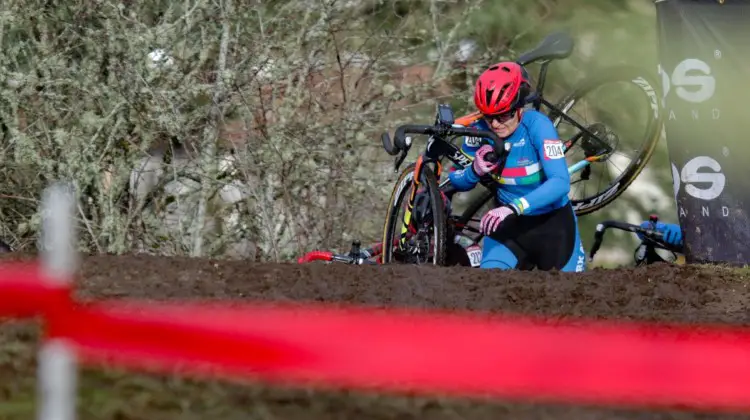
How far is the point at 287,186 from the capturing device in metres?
10.3

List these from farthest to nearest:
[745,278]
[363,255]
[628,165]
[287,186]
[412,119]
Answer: [412,119] → [287,186] → [628,165] → [363,255] → [745,278]

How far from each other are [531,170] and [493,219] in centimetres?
61

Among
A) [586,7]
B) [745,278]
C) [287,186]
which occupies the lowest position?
[745,278]

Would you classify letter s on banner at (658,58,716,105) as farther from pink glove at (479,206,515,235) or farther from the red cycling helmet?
pink glove at (479,206,515,235)

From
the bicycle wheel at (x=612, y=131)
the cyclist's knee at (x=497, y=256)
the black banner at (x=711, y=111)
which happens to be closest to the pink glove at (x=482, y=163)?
the cyclist's knee at (x=497, y=256)

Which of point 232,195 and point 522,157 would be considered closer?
point 522,157

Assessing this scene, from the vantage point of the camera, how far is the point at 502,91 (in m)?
7.77

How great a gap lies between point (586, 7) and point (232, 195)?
213 inches

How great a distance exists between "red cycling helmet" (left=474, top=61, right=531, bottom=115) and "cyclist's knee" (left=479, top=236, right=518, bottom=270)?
96 cm

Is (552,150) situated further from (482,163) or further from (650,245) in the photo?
(650,245)

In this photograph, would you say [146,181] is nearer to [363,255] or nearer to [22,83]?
[22,83]

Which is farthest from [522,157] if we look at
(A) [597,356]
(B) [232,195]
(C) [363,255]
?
(A) [597,356]

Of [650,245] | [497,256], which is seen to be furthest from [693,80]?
[650,245]

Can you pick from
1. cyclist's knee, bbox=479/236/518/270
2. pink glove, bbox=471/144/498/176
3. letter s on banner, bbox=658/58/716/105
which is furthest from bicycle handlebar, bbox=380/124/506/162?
letter s on banner, bbox=658/58/716/105
